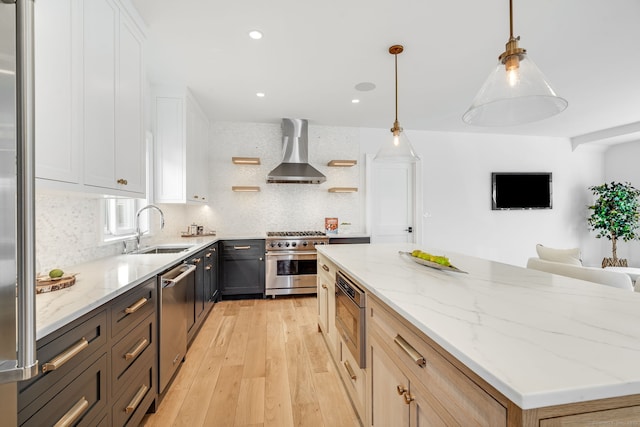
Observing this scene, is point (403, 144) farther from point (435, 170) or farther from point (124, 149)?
point (435, 170)

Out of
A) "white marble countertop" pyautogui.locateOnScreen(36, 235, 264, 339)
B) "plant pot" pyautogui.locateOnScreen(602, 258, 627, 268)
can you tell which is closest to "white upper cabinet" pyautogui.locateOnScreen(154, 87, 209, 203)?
"white marble countertop" pyautogui.locateOnScreen(36, 235, 264, 339)

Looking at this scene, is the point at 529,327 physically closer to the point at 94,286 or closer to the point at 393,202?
the point at 94,286

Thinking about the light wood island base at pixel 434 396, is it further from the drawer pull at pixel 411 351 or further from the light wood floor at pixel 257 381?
the light wood floor at pixel 257 381

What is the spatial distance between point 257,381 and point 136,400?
0.82 m

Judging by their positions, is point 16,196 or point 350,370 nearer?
point 16,196

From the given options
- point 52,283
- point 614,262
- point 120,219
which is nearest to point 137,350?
point 52,283

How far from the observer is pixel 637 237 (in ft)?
16.9

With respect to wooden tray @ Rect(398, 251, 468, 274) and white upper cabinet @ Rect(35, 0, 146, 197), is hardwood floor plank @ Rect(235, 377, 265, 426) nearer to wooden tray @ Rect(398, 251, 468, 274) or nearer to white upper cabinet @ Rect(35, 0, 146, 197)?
wooden tray @ Rect(398, 251, 468, 274)

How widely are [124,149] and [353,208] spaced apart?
11.6ft

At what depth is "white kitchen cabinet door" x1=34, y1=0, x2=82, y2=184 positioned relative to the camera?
3.96 ft

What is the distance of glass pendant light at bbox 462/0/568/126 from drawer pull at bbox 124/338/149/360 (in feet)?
6.83

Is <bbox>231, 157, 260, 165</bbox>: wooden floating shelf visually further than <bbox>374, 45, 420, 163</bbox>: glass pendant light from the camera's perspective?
Yes

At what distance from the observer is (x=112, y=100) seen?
1761mm

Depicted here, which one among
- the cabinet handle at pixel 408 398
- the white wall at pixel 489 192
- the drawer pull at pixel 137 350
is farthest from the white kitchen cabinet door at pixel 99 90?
the white wall at pixel 489 192
